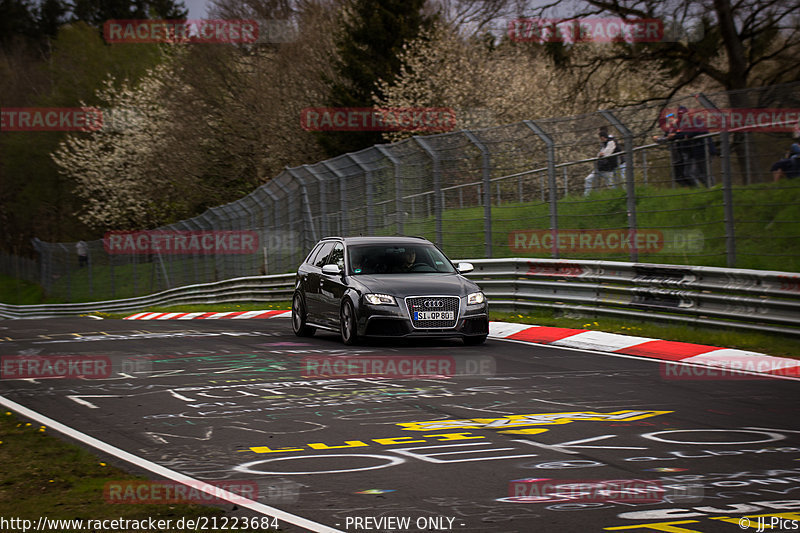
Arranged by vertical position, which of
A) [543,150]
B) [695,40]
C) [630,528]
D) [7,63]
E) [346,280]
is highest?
[7,63]

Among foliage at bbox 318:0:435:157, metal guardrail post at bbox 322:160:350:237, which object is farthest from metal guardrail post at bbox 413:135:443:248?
foliage at bbox 318:0:435:157

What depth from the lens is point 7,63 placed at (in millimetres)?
82562

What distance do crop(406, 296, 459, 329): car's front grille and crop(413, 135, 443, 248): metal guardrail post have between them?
6.62 meters

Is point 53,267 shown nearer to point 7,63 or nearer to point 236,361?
point 7,63

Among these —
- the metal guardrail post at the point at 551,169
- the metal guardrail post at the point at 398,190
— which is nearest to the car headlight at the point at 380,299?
the metal guardrail post at the point at 551,169

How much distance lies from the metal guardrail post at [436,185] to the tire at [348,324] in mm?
6065

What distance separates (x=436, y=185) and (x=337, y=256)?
15.8 ft

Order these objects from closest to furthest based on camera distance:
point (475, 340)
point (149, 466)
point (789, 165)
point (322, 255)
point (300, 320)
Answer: point (149, 466), point (789, 165), point (475, 340), point (300, 320), point (322, 255)

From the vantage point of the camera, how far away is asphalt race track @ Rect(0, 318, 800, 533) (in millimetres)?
5275

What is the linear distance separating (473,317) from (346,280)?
1964 millimetres

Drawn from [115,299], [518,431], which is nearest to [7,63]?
[115,299]

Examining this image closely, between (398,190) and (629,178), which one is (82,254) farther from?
(629,178)

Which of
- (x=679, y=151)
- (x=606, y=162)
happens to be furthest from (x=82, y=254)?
(x=679, y=151)

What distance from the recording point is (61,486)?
591cm
